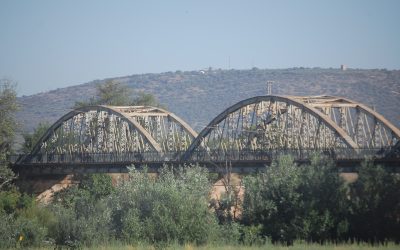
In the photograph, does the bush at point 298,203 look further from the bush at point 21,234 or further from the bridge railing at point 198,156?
the bridge railing at point 198,156

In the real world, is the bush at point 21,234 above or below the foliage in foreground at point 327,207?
below

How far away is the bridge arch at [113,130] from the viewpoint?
97.2 meters

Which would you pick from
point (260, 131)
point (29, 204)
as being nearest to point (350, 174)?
point (260, 131)

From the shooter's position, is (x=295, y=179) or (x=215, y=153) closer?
(x=295, y=179)

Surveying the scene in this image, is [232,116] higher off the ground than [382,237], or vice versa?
[232,116]

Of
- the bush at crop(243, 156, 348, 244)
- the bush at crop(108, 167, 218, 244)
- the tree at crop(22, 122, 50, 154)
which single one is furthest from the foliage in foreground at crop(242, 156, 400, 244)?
the tree at crop(22, 122, 50, 154)

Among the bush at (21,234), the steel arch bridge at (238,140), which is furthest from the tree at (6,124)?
the bush at (21,234)

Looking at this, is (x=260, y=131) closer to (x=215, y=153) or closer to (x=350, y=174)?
(x=215, y=153)

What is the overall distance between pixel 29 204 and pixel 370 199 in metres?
40.2

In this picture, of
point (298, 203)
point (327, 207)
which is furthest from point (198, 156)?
point (327, 207)

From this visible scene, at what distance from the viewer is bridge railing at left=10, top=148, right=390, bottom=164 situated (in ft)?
235

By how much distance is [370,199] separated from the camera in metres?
47.0

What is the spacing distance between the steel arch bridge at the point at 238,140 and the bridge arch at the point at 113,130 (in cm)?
13

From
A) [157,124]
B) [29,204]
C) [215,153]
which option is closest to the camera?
[29,204]
